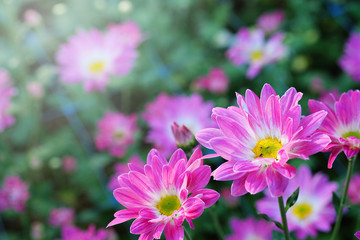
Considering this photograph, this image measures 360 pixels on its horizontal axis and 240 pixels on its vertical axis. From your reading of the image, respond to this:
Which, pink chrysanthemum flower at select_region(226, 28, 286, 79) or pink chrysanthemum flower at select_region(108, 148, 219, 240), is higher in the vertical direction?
pink chrysanthemum flower at select_region(226, 28, 286, 79)

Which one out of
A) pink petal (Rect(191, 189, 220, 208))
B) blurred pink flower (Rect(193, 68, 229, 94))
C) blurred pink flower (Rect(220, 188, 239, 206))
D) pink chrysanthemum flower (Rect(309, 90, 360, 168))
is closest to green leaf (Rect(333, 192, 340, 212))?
pink chrysanthemum flower (Rect(309, 90, 360, 168))

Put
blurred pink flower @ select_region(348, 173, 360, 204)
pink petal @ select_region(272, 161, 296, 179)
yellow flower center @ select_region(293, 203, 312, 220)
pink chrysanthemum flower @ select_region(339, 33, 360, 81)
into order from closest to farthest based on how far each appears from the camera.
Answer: pink petal @ select_region(272, 161, 296, 179), yellow flower center @ select_region(293, 203, 312, 220), blurred pink flower @ select_region(348, 173, 360, 204), pink chrysanthemum flower @ select_region(339, 33, 360, 81)

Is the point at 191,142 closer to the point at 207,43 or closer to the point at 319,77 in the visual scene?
the point at 319,77

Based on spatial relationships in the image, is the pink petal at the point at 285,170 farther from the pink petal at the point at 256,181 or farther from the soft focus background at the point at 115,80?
the soft focus background at the point at 115,80

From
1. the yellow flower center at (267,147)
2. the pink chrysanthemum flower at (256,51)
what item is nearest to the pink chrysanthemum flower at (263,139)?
the yellow flower center at (267,147)

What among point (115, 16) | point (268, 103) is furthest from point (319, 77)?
point (268, 103)

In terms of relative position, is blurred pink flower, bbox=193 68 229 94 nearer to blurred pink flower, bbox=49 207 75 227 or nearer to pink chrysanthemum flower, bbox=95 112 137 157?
pink chrysanthemum flower, bbox=95 112 137 157

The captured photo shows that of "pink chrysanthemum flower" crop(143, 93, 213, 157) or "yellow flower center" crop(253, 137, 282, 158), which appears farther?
"pink chrysanthemum flower" crop(143, 93, 213, 157)
